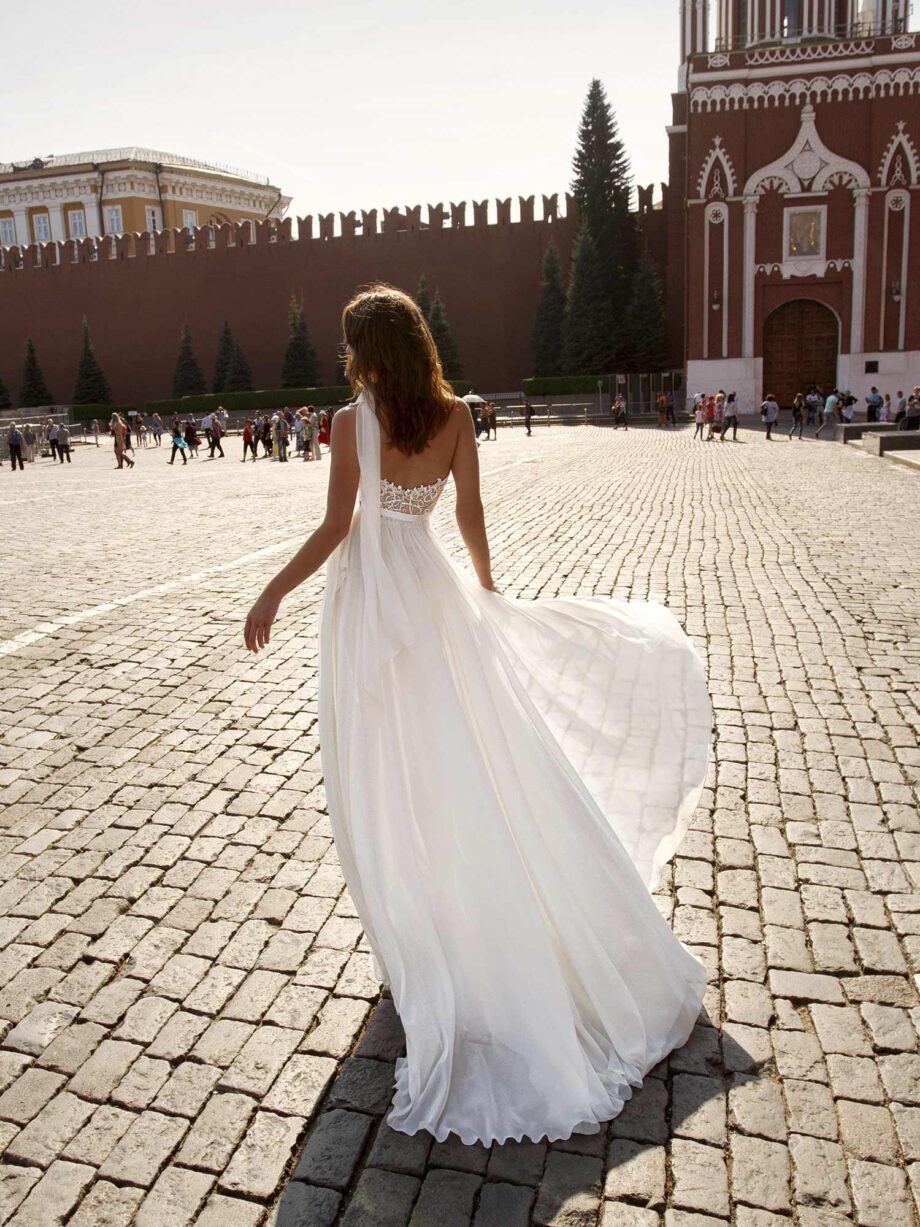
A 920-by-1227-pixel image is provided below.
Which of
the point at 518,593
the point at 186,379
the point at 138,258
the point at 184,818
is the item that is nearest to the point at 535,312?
the point at 186,379

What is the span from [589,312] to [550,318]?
2.40m

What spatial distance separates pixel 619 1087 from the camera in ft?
8.25

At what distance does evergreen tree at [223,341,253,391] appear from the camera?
46219 millimetres

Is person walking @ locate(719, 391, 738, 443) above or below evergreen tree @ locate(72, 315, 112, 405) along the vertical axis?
below

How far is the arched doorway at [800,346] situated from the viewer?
36188mm

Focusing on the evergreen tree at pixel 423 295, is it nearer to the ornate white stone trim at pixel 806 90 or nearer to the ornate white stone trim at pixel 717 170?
the ornate white stone trim at pixel 717 170

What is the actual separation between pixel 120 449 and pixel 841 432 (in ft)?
58.3

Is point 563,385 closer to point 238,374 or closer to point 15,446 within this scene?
point 238,374

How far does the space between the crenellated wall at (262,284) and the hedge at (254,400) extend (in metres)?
3.02

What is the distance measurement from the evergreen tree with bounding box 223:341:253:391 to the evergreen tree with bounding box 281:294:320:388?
2.36m

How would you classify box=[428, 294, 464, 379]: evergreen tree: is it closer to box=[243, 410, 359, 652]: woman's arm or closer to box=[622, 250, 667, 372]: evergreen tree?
box=[622, 250, 667, 372]: evergreen tree

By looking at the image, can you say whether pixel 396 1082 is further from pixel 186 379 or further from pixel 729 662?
pixel 186 379

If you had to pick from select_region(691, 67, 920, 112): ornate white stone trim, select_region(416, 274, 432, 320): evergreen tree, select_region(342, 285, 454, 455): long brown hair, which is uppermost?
select_region(691, 67, 920, 112): ornate white stone trim

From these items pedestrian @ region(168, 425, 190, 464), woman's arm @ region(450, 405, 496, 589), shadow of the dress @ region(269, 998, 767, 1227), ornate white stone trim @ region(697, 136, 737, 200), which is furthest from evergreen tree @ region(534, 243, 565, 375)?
shadow of the dress @ region(269, 998, 767, 1227)
